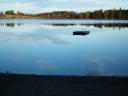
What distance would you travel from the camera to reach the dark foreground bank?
719 centimetres

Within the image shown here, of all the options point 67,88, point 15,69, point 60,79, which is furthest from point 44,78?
point 15,69

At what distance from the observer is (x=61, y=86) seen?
7855 mm

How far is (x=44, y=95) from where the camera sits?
23.0 feet

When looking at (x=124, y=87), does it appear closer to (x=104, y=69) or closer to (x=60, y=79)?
(x=60, y=79)

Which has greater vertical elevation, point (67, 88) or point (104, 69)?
point (67, 88)

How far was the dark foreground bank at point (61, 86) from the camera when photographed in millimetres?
7188

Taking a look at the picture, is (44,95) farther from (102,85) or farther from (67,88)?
(102,85)

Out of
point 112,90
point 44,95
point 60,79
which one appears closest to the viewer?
point 44,95

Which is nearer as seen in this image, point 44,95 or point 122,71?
point 44,95

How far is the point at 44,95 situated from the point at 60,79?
5.58ft

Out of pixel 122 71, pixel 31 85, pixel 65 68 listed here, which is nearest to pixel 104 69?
pixel 122 71

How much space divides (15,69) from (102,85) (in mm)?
10537

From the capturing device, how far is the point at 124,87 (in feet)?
25.5

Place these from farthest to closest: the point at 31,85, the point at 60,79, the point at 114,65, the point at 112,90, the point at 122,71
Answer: the point at 114,65
the point at 122,71
the point at 60,79
the point at 31,85
the point at 112,90
